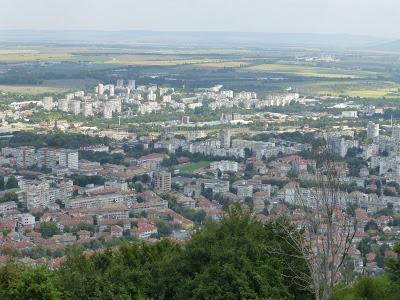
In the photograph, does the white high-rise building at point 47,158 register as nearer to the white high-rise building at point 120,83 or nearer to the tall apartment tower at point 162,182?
the tall apartment tower at point 162,182

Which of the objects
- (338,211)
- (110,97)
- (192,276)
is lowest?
(110,97)

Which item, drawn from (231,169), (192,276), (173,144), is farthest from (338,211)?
(173,144)

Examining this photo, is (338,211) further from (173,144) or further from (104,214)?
(173,144)

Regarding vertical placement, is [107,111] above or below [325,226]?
below

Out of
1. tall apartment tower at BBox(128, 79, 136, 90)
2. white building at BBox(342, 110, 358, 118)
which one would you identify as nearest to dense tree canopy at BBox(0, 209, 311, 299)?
white building at BBox(342, 110, 358, 118)

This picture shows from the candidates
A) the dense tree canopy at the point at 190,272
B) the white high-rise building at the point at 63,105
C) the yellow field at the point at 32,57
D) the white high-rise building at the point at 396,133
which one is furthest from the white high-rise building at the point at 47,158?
the yellow field at the point at 32,57

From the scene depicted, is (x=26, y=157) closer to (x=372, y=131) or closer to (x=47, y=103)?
(x=372, y=131)

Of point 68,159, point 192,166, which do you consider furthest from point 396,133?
point 68,159
